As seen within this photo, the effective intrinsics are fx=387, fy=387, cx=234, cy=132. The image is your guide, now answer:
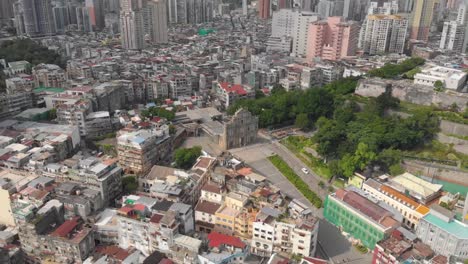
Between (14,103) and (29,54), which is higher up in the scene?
(29,54)

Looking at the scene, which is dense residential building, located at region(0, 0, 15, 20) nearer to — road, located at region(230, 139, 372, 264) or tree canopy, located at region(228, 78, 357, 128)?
tree canopy, located at region(228, 78, 357, 128)

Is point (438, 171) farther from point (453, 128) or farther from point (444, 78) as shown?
point (444, 78)

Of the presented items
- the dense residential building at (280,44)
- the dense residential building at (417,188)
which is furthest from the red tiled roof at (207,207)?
the dense residential building at (280,44)

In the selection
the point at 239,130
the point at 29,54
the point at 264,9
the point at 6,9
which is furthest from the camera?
the point at 264,9

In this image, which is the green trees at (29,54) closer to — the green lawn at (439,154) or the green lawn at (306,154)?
the green lawn at (306,154)

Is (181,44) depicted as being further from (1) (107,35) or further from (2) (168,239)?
(2) (168,239)

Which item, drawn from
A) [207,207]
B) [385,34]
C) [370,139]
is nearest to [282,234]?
[207,207]

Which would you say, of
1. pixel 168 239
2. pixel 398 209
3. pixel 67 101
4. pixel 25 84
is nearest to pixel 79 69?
pixel 25 84
